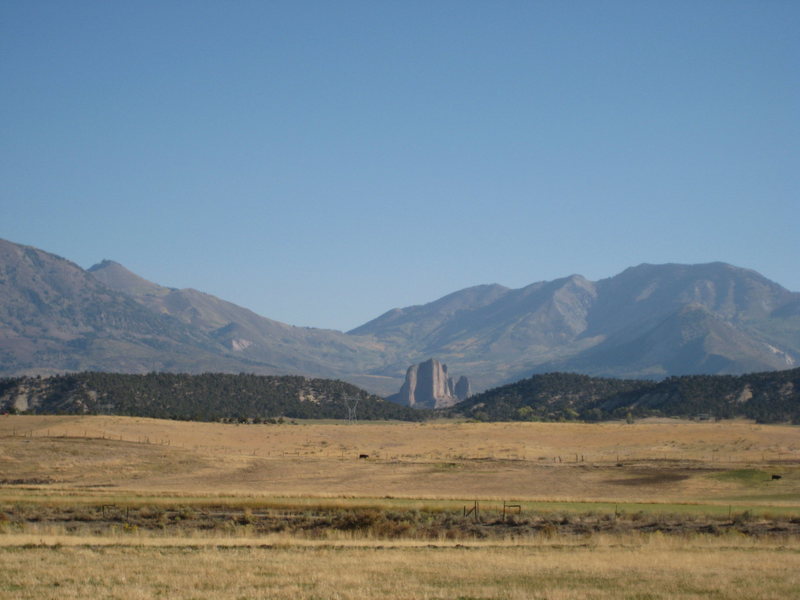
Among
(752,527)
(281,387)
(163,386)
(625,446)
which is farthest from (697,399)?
(752,527)

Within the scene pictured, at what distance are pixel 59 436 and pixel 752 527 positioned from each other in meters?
70.2

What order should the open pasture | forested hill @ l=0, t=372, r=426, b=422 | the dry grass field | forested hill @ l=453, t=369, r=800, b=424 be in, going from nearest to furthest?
the dry grass field < the open pasture < forested hill @ l=453, t=369, r=800, b=424 < forested hill @ l=0, t=372, r=426, b=422

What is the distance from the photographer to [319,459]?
85625 millimetres

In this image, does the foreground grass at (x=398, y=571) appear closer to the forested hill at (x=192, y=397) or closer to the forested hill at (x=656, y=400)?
the forested hill at (x=192, y=397)

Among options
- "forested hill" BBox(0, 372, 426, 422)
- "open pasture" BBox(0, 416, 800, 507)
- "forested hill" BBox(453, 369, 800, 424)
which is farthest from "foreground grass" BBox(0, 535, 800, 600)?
"forested hill" BBox(453, 369, 800, 424)

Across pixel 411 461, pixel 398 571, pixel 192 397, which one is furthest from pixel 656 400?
pixel 398 571

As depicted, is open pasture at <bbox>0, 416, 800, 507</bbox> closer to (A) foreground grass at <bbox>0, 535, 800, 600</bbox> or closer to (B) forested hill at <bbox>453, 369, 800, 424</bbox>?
(A) foreground grass at <bbox>0, 535, 800, 600</bbox>

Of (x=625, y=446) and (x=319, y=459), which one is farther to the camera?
(x=625, y=446)

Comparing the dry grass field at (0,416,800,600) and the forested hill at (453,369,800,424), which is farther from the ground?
the forested hill at (453,369,800,424)

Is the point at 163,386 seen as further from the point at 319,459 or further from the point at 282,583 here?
the point at 282,583

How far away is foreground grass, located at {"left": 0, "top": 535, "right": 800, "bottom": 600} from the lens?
23.9m

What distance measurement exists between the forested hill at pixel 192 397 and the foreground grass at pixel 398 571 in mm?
100958

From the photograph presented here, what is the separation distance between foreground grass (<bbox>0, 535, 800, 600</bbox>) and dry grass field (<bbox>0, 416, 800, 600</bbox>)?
10cm

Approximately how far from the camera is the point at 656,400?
161m
